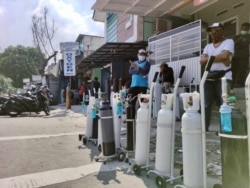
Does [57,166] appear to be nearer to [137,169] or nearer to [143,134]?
[137,169]

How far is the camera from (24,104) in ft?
46.3

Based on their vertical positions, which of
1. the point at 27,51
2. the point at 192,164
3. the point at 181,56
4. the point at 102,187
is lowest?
the point at 102,187

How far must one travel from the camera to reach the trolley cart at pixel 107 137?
5.28m

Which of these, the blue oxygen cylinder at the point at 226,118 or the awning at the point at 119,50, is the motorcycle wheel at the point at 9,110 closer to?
the awning at the point at 119,50

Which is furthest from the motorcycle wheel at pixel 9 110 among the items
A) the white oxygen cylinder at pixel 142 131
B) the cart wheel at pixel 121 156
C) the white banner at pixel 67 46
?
the white oxygen cylinder at pixel 142 131

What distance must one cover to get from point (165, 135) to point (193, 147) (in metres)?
0.56

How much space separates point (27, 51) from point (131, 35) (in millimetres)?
48908

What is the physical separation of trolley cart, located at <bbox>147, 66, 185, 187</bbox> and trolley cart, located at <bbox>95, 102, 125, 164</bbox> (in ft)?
4.77

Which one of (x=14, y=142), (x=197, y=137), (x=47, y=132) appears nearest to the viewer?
(x=197, y=137)

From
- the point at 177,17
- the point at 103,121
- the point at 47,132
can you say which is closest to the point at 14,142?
the point at 47,132

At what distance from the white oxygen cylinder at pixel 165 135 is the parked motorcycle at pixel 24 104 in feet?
37.1

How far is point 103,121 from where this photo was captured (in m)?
5.30

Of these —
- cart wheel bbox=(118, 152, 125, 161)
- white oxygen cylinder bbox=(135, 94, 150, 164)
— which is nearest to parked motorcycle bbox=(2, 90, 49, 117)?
cart wheel bbox=(118, 152, 125, 161)

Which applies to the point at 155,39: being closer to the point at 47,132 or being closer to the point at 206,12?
the point at 206,12
